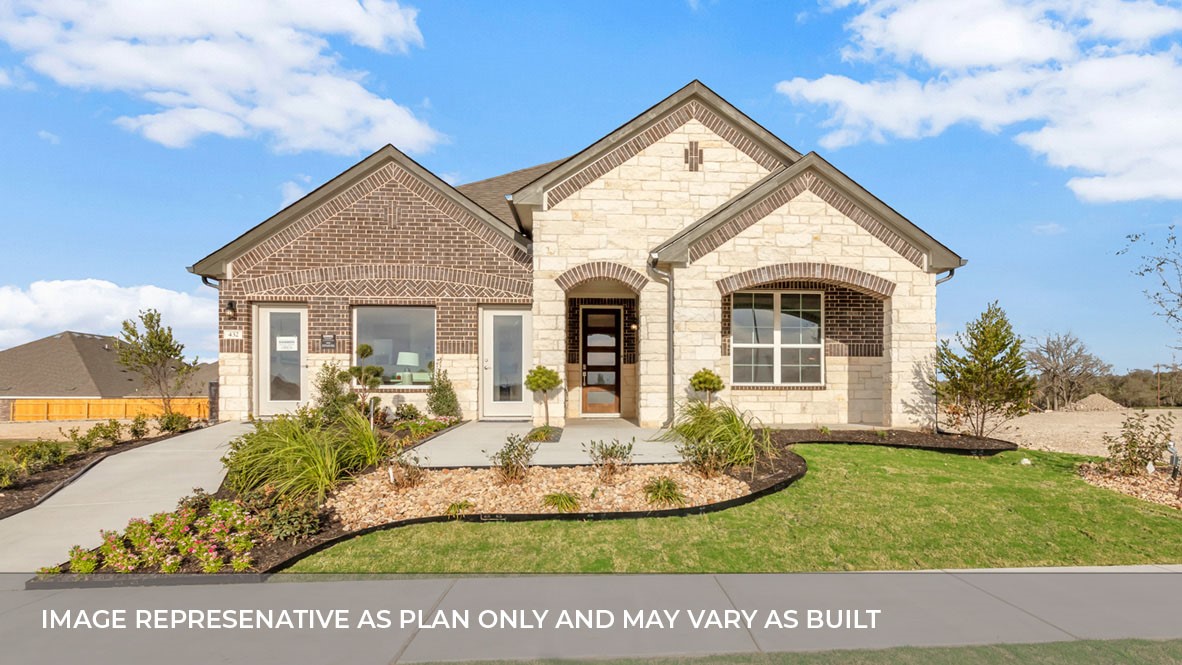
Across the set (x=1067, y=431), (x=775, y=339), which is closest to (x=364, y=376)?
(x=775, y=339)

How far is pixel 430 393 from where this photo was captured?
13570 mm

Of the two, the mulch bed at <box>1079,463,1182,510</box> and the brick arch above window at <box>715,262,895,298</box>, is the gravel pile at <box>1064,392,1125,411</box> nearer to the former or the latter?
the mulch bed at <box>1079,463,1182,510</box>

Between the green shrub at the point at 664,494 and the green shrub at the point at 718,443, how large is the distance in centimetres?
95

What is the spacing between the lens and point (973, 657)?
3777mm

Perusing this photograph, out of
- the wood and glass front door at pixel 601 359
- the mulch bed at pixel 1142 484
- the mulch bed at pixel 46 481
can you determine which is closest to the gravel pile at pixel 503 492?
the mulch bed at pixel 46 481

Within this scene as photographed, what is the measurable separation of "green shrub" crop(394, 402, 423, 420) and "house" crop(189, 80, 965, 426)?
0.40 meters

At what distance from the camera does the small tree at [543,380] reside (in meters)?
12.1

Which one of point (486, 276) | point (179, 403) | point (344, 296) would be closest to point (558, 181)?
point (486, 276)

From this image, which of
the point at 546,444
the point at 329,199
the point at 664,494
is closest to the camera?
the point at 664,494

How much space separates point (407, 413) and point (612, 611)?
377 inches

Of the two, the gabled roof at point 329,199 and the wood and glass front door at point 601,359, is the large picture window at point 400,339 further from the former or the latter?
the wood and glass front door at point 601,359

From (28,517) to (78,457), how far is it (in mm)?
4048

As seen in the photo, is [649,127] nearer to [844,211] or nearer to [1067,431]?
[844,211]

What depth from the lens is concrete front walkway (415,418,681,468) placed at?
856 centimetres
